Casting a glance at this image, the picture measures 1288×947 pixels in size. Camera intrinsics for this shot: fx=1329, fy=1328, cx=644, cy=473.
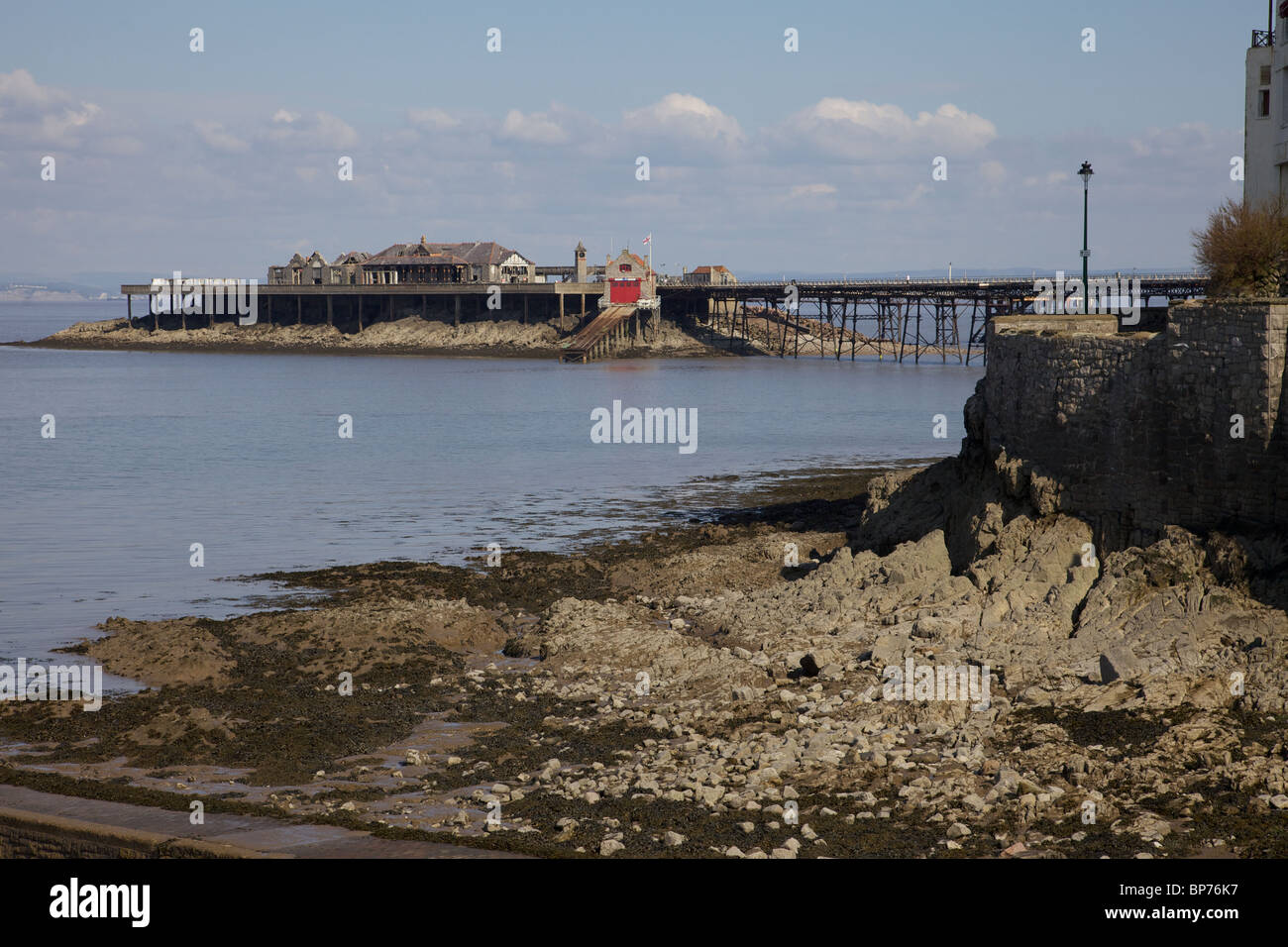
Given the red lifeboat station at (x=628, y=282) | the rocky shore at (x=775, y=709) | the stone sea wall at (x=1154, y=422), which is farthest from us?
the red lifeboat station at (x=628, y=282)

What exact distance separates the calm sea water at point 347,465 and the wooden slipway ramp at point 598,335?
12.7m

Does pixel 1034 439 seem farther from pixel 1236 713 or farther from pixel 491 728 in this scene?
pixel 491 728

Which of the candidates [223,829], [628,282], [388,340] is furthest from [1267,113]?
[388,340]

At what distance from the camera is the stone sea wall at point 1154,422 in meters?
13.8

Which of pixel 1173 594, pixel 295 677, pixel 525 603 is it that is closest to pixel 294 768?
pixel 295 677

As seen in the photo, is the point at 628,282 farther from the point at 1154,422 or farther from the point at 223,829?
the point at 223,829

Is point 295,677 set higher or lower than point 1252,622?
lower

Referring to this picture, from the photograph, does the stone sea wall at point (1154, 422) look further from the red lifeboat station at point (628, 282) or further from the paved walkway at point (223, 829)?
the red lifeboat station at point (628, 282)

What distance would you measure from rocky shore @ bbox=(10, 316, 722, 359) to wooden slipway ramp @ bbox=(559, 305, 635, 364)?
1.78 m

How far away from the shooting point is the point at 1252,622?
13.2m

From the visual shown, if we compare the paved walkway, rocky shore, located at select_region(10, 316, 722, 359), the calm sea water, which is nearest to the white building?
→ the calm sea water

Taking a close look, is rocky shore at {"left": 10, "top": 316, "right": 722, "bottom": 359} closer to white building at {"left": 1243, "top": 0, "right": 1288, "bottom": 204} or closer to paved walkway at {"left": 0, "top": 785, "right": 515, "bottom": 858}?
white building at {"left": 1243, "top": 0, "right": 1288, "bottom": 204}

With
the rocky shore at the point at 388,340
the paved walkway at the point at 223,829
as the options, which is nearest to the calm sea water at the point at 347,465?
the paved walkway at the point at 223,829

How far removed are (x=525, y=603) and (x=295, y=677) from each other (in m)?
4.78
